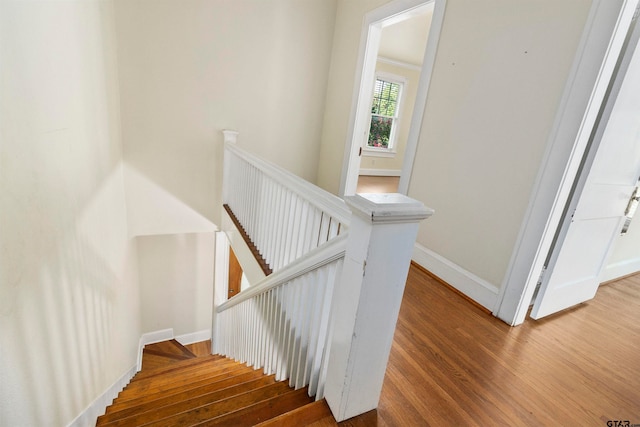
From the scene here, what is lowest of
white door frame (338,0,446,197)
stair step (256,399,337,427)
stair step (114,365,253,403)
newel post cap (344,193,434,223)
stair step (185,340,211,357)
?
stair step (185,340,211,357)

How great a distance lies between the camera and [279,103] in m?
3.67


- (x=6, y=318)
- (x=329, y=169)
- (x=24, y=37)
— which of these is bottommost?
(x=6, y=318)

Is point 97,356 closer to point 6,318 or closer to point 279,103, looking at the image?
point 6,318

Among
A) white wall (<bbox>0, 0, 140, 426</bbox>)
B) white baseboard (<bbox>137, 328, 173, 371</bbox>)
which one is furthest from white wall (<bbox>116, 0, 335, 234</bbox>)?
white baseboard (<bbox>137, 328, 173, 371</bbox>)

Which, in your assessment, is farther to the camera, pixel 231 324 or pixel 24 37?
pixel 231 324

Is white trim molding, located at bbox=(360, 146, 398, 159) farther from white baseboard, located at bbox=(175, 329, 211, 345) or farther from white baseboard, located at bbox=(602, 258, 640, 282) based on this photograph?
white baseboard, located at bbox=(175, 329, 211, 345)

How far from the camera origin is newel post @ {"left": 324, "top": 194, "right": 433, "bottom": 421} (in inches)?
33.7

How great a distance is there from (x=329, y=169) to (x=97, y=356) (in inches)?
117

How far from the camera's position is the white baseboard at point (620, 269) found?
2.83 metres

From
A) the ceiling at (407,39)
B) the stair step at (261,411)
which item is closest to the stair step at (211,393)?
the stair step at (261,411)

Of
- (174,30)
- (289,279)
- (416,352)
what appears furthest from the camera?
(174,30)

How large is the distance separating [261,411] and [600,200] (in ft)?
7.68

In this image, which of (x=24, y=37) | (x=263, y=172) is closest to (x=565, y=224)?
(x=263, y=172)

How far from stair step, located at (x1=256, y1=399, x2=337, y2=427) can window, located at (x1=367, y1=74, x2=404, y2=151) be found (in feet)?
21.1
